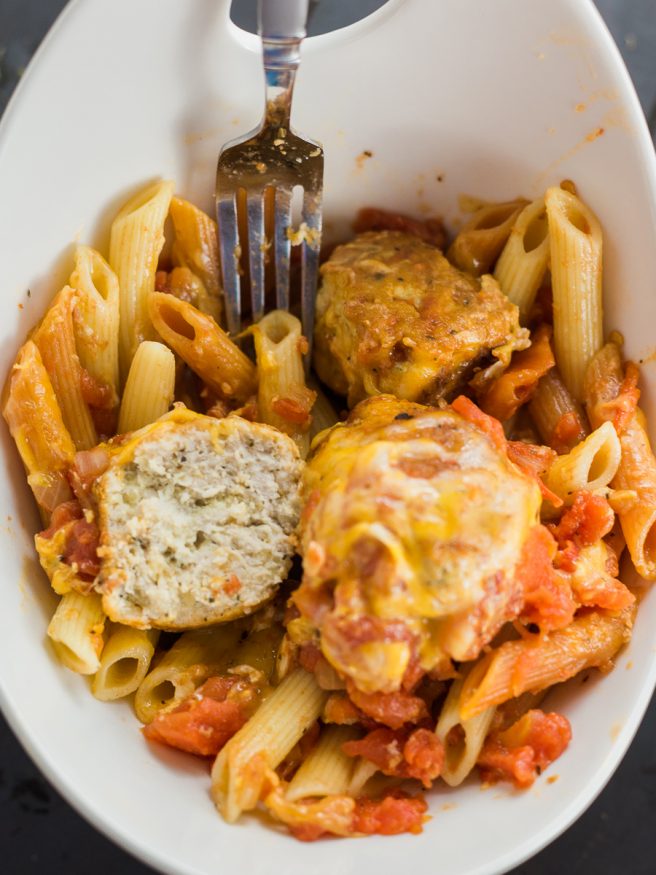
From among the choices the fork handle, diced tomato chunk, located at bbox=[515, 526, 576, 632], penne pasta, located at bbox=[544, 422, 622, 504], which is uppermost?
the fork handle

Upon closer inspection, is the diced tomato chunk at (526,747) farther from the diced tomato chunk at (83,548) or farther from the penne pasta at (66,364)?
the penne pasta at (66,364)

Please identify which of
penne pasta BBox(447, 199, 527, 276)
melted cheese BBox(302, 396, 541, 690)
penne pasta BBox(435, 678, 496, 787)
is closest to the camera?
melted cheese BBox(302, 396, 541, 690)

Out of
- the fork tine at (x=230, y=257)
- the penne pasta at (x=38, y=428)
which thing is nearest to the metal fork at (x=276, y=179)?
the fork tine at (x=230, y=257)

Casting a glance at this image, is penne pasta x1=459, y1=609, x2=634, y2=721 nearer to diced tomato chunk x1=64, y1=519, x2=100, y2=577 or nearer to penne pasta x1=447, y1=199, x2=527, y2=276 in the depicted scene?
diced tomato chunk x1=64, y1=519, x2=100, y2=577

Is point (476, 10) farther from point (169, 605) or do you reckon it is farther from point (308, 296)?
point (169, 605)

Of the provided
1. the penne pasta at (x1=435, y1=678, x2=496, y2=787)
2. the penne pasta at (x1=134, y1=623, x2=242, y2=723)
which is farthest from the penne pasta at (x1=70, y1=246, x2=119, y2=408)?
the penne pasta at (x1=435, y1=678, x2=496, y2=787)

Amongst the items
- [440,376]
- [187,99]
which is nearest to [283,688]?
[440,376]
